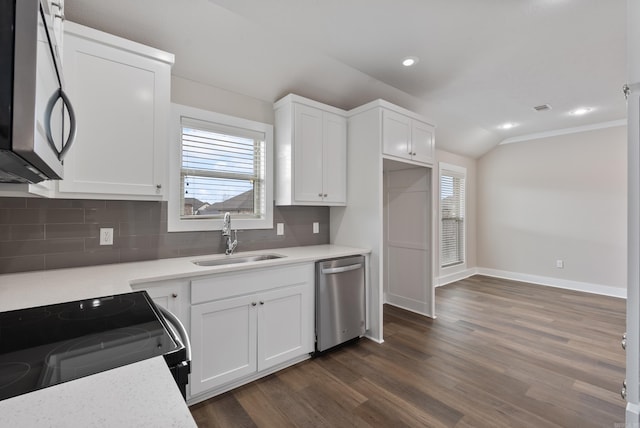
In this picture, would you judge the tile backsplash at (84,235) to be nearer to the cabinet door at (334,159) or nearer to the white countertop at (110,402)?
the cabinet door at (334,159)

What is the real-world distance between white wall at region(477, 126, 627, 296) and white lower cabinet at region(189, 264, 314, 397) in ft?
15.3

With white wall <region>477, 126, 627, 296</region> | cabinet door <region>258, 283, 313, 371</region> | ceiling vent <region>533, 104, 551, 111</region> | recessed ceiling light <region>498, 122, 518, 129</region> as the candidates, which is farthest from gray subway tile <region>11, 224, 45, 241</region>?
white wall <region>477, 126, 627, 296</region>

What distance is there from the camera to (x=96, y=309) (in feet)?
3.65

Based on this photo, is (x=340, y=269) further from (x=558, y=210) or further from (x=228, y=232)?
(x=558, y=210)

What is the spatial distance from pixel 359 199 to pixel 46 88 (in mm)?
2604

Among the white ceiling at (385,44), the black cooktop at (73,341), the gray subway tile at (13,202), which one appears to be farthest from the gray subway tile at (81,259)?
the white ceiling at (385,44)

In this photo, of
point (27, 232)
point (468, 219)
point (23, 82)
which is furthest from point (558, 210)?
point (27, 232)

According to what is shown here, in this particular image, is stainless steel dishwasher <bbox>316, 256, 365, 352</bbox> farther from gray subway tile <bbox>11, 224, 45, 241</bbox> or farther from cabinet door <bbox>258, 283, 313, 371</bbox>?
gray subway tile <bbox>11, 224, 45, 241</bbox>

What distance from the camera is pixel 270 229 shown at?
2.96 m

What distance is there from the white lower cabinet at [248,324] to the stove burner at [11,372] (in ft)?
3.88

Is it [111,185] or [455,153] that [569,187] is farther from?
[111,185]

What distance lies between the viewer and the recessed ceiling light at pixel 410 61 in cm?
269

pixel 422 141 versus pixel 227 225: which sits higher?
pixel 422 141

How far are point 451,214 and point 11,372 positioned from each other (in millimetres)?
5584
